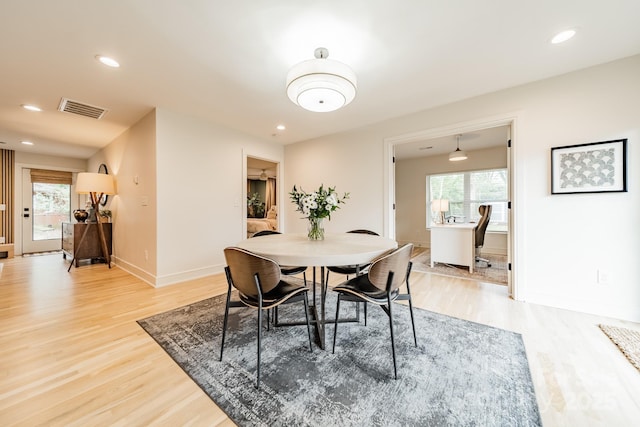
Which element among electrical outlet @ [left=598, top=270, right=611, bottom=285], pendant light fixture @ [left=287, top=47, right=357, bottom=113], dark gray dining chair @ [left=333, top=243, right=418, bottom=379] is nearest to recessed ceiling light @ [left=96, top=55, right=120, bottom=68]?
pendant light fixture @ [left=287, top=47, right=357, bottom=113]

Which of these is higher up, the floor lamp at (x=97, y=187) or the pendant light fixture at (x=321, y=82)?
the pendant light fixture at (x=321, y=82)

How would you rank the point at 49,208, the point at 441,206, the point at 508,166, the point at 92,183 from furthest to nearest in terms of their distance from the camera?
the point at 49,208, the point at 441,206, the point at 92,183, the point at 508,166

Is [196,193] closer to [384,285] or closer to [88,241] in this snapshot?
[88,241]

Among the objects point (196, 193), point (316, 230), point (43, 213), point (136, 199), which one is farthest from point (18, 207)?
point (316, 230)

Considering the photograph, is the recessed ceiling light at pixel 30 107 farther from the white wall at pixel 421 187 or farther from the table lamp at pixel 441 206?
the white wall at pixel 421 187

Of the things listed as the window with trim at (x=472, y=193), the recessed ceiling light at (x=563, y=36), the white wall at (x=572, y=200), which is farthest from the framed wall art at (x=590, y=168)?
the window with trim at (x=472, y=193)

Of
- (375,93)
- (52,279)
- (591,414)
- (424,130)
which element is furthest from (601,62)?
(52,279)

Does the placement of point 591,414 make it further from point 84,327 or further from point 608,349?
point 84,327

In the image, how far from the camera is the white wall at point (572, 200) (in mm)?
2238

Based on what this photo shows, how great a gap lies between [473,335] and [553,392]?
2.04ft

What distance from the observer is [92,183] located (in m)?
4.07

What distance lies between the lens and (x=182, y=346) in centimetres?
183

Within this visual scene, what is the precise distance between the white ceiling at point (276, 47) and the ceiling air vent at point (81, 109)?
12cm

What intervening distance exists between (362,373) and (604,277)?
259 cm
